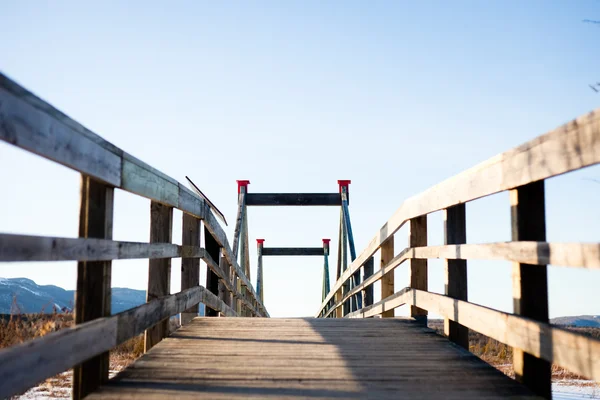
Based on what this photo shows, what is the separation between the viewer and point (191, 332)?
15.5 ft

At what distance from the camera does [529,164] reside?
9.36 ft

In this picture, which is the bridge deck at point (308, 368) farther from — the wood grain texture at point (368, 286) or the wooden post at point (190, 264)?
the wood grain texture at point (368, 286)

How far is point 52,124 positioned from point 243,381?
164 centimetres

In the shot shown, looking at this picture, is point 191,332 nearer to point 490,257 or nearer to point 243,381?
point 243,381

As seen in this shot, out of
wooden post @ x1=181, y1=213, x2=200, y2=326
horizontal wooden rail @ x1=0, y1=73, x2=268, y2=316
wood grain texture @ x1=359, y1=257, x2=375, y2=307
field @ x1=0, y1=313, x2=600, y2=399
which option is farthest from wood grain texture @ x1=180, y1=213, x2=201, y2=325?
wood grain texture @ x1=359, y1=257, x2=375, y2=307

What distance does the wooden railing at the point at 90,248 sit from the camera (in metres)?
2.14

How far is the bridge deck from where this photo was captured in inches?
120

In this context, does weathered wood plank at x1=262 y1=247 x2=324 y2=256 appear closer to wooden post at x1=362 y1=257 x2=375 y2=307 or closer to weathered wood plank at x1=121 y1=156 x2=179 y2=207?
wooden post at x1=362 y1=257 x2=375 y2=307

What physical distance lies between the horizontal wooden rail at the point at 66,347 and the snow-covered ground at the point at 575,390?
4.95 m

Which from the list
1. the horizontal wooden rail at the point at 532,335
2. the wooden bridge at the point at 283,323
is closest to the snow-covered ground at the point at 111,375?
the wooden bridge at the point at 283,323

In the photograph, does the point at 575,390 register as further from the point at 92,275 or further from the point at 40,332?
the point at 92,275

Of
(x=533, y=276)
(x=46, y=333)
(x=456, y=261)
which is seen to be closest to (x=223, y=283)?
(x=46, y=333)

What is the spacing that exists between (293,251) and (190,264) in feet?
61.2

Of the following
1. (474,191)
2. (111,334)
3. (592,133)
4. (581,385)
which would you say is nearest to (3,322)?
(111,334)
